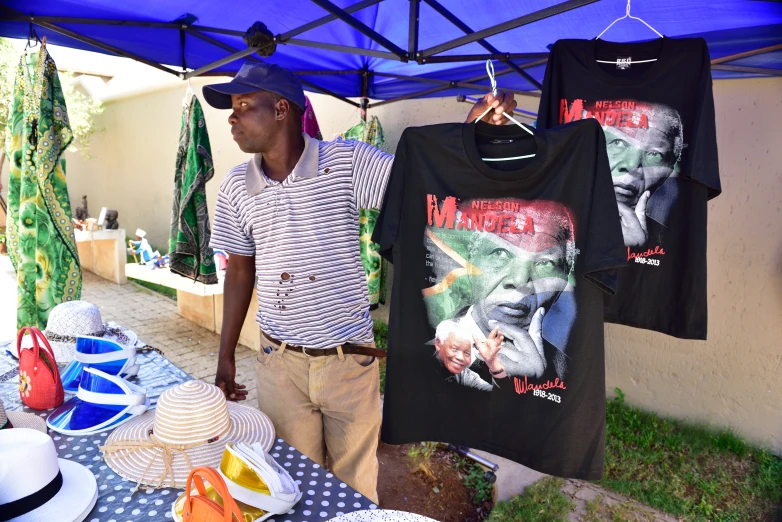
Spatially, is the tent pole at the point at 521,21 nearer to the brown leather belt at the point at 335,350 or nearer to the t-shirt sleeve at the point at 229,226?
the t-shirt sleeve at the point at 229,226

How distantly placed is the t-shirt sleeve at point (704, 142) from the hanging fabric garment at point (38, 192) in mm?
3100

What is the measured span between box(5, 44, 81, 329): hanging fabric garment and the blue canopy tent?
0.97 ft

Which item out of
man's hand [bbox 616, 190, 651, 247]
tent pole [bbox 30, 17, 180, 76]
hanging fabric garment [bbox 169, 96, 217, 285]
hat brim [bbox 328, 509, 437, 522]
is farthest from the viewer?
Answer: hanging fabric garment [bbox 169, 96, 217, 285]

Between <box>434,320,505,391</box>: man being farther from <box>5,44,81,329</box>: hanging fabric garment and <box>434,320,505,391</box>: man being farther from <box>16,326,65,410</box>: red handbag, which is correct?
<box>5,44,81,329</box>: hanging fabric garment

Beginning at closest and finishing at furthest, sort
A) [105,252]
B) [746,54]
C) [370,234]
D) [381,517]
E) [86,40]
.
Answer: [381,517]
[746,54]
[86,40]
[370,234]
[105,252]

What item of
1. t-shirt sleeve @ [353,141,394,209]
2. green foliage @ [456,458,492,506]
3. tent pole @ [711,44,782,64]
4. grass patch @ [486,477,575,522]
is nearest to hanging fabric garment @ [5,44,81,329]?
t-shirt sleeve @ [353,141,394,209]

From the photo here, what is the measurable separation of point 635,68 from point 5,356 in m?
2.95

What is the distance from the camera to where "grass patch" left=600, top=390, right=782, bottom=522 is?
3045 millimetres

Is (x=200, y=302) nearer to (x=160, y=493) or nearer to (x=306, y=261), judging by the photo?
(x=306, y=261)

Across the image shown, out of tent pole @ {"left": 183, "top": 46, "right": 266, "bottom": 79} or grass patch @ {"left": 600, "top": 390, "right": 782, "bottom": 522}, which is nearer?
tent pole @ {"left": 183, "top": 46, "right": 266, "bottom": 79}

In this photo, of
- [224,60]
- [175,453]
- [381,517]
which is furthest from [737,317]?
[224,60]

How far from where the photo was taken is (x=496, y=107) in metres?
1.63

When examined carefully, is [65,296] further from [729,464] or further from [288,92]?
[729,464]

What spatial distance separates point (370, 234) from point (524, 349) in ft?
11.1
